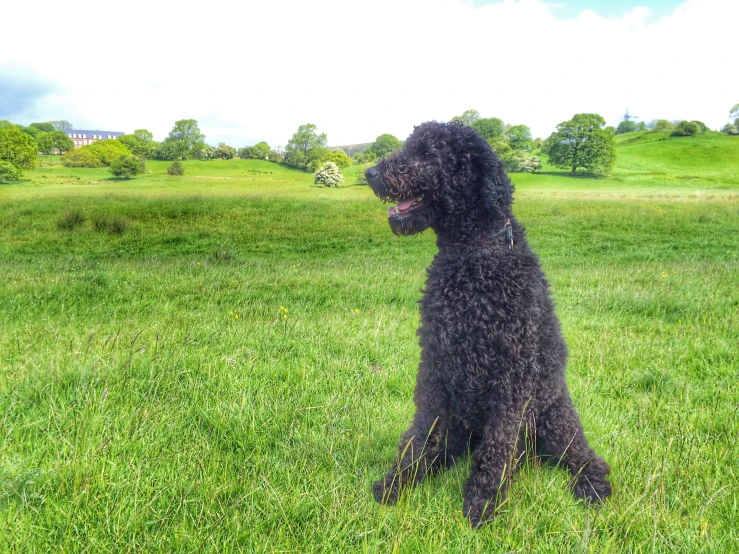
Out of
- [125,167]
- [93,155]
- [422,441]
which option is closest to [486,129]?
[422,441]

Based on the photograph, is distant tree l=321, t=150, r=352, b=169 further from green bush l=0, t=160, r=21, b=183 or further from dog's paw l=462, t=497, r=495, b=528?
dog's paw l=462, t=497, r=495, b=528

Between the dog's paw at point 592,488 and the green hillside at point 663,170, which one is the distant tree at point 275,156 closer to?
the green hillside at point 663,170

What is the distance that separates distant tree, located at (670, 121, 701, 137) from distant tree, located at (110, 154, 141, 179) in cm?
6391

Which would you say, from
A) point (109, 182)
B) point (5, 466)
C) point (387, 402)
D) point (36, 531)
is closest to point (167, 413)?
point (5, 466)

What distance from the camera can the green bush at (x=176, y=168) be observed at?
32666mm

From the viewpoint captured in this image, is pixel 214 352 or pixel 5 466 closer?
pixel 5 466

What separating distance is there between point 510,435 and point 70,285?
885cm

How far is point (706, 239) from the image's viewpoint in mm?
18656

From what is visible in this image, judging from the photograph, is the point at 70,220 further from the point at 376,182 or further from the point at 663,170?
the point at 663,170

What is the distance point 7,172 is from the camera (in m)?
21.8

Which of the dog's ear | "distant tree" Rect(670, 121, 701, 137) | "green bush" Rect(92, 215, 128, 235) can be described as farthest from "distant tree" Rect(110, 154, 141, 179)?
"distant tree" Rect(670, 121, 701, 137)

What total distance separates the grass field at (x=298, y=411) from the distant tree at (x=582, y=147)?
3533 cm

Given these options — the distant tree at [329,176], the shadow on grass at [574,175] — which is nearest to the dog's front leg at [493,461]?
the distant tree at [329,176]

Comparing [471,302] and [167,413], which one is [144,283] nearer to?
[167,413]
